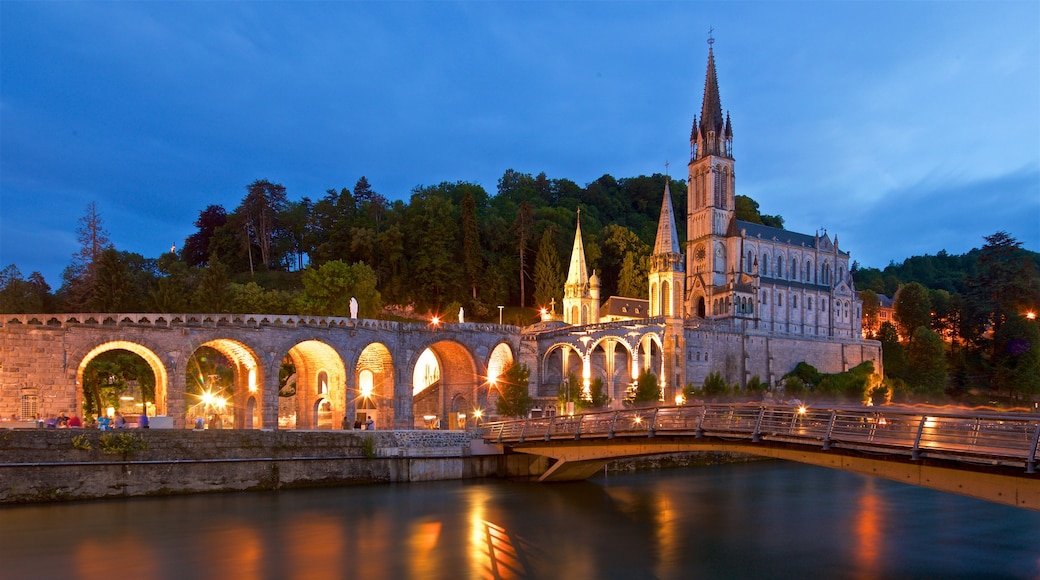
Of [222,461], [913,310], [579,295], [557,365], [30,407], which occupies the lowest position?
[222,461]

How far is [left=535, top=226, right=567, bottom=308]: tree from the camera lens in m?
79.1

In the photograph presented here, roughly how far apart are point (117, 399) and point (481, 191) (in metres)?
60.0

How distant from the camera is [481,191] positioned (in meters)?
100

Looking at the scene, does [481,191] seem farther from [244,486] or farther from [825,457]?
[825,457]

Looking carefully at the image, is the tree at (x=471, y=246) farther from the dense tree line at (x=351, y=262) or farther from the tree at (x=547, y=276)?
the tree at (x=547, y=276)

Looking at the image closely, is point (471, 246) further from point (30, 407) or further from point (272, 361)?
point (30, 407)

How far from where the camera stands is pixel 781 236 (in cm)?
8806

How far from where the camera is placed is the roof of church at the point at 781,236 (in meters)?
85.1

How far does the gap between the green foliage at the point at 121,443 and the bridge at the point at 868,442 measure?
1446 cm

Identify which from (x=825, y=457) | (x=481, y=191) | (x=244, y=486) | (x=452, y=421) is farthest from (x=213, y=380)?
(x=481, y=191)

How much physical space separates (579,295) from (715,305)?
1584cm

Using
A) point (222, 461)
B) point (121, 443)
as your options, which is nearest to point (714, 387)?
point (222, 461)

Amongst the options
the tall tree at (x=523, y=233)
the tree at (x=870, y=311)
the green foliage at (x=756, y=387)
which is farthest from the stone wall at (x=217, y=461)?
the tree at (x=870, y=311)

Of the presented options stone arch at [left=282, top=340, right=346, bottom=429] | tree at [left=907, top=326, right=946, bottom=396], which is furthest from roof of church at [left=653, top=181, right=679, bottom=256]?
stone arch at [left=282, top=340, right=346, bottom=429]
